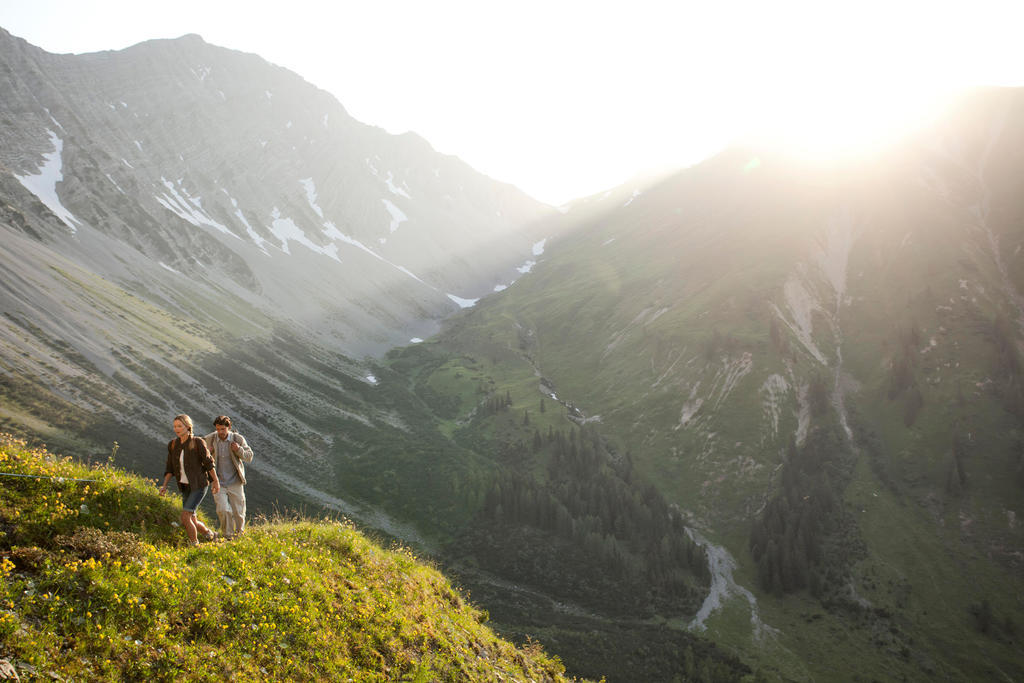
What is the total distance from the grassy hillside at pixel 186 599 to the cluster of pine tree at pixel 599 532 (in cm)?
7288

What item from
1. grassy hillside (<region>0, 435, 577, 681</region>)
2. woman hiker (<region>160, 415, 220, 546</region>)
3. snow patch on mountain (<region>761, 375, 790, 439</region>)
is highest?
woman hiker (<region>160, 415, 220, 546</region>)

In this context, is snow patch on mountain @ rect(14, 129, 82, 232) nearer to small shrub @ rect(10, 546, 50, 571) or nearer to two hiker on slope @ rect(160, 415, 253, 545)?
two hiker on slope @ rect(160, 415, 253, 545)

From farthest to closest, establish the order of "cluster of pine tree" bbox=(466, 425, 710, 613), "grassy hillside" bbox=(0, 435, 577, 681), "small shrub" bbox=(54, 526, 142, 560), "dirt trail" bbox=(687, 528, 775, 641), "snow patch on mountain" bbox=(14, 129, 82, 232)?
"snow patch on mountain" bbox=(14, 129, 82, 232)
"cluster of pine tree" bbox=(466, 425, 710, 613)
"dirt trail" bbox=(687, 528, 775, 641)
"small shrub" bbox=(54, 526, 142, 560)
"grassy hillside" bbox=(0, 435, 577, 681)

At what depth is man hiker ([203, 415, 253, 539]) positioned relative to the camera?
15312 millimetres

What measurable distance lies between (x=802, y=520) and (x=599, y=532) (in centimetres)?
3470

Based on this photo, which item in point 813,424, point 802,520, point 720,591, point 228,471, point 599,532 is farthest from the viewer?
point 813,424

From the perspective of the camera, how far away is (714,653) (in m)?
69.3

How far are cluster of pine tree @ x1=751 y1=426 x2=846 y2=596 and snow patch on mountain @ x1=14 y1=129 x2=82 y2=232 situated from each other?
174 m

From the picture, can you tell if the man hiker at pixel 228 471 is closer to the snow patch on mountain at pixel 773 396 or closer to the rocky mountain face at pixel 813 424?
the rocky mountain face at pixel 813 424

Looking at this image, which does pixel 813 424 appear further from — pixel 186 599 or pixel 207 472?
pixel 186 599

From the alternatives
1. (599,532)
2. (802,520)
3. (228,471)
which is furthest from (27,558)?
(802,520)

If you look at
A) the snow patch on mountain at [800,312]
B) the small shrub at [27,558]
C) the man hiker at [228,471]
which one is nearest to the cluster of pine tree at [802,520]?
the snow patch on mountain at [800,312]

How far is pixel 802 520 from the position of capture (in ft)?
302

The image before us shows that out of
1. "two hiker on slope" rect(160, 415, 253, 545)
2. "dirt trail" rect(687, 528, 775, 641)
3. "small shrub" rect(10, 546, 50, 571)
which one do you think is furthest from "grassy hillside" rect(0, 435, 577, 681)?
"dirt trail" rect(687, 528, 775, 641)
